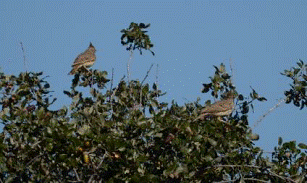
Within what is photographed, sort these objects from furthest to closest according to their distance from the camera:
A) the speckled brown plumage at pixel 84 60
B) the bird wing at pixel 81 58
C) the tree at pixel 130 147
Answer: the bird wing at pixel 81 58 < the speckled brown plumage at pixel 84 60 < the tree at pixel 130 147

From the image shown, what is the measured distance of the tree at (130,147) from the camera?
979 cm

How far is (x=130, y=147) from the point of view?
32.6 ft

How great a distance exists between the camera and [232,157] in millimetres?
10641

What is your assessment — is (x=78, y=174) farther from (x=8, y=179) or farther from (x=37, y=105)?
(x=37, y=105)

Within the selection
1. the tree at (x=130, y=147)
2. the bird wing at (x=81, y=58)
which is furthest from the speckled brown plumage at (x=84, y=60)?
the tree at (x=130, y=147)

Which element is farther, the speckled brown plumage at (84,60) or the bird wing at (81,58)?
the bird wing at (81,58)

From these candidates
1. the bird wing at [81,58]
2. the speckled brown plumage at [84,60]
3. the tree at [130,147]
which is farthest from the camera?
the bird wing at [81,58]

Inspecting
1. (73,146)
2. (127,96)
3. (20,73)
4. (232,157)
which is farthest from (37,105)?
(232,157)

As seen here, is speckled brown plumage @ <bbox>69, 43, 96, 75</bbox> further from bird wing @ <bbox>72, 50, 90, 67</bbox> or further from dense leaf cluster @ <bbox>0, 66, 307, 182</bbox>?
dense leaf cluster @ <bbox>0, 66, 307, 182</bbox>

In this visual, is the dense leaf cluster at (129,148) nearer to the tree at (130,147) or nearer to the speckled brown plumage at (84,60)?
the tree at (130,147)

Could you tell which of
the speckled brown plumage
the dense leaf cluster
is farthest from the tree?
the speckled brown plumage

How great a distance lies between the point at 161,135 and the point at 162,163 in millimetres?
383

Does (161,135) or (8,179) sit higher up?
(161,135)

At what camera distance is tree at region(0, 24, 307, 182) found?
385 inches
